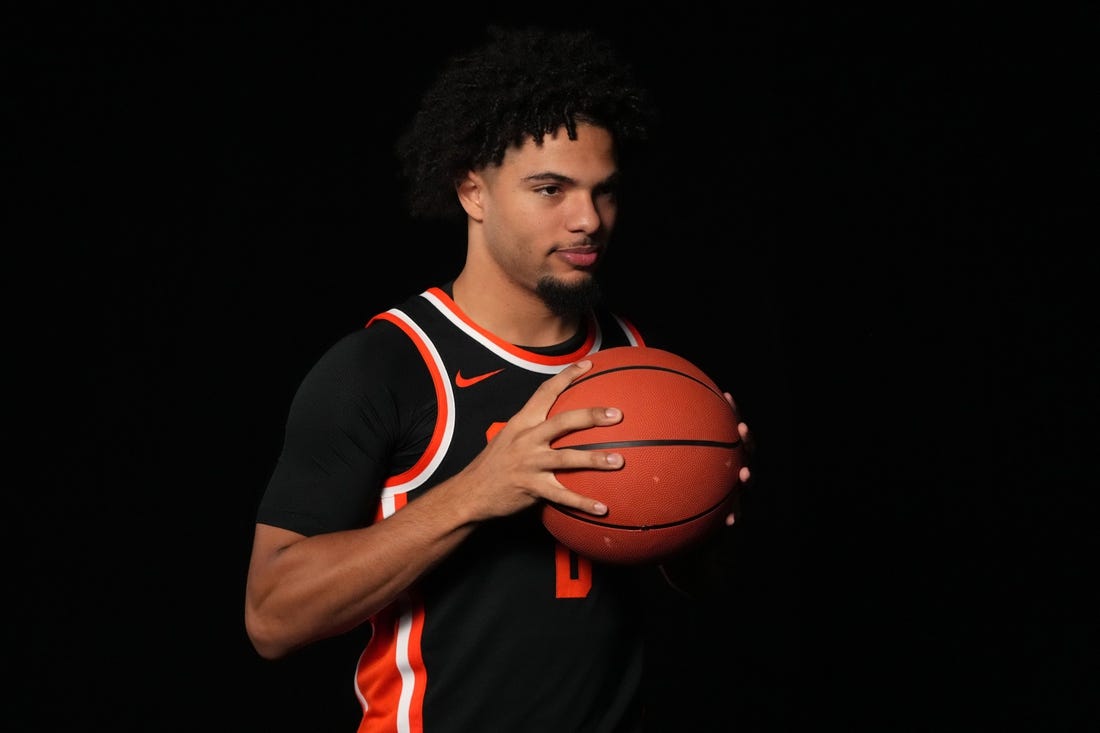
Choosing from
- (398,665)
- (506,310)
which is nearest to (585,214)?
(506,310)

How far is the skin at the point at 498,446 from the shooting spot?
1307mm

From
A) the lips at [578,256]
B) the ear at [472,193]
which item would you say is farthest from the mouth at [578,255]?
the ear at [472,193]

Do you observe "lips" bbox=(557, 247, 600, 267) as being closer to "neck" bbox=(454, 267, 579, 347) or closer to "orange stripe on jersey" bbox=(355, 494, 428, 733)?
"neck" bbox=(454, 267, 579, 347)

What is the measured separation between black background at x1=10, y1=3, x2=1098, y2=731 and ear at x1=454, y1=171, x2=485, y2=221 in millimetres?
1318

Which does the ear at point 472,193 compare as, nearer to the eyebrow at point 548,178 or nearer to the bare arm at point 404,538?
the eyebrow at point 548,178

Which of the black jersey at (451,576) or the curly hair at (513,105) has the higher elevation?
the curly hair at (513,105)

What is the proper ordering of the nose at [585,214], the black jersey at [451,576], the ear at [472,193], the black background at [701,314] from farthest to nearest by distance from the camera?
the black background at [701,314] → the ear at [472,193] → the nose at [585,214] → the black jersey at [451,576]

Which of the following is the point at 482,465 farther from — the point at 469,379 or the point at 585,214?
the point at 585,214

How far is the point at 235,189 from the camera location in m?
2.90

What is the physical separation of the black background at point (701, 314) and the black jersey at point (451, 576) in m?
1.44

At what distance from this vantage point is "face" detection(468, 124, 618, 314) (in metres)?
1.62

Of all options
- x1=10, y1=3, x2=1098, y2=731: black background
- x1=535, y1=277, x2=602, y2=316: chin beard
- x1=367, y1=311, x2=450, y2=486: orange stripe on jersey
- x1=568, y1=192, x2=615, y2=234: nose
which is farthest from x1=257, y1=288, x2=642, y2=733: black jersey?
x1=10, y1=3, x2=1098, y2=731: black background

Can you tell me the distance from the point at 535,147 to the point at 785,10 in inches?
70.0

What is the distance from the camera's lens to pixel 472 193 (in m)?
1.76
